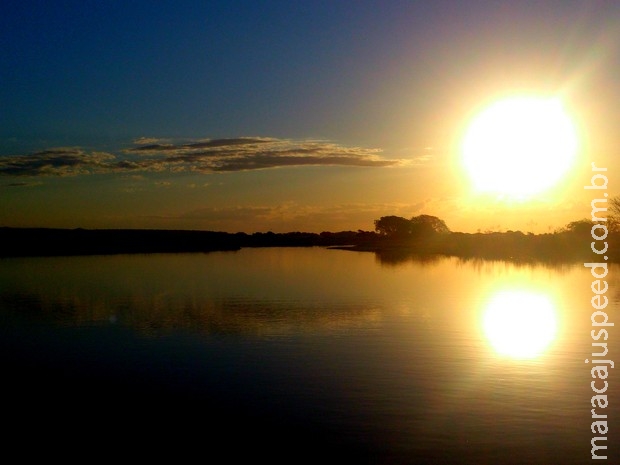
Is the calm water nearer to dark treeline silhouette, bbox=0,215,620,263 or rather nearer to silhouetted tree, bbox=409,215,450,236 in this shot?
dark treeline silhouette, bbox=0,215,620,263

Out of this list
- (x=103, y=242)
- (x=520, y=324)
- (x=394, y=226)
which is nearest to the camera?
(x=520, y=324)

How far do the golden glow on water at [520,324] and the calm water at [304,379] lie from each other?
0.11 meters

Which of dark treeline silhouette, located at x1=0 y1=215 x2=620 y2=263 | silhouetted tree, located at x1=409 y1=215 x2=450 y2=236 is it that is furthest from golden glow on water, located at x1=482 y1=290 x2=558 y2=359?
silhouetted tree, located at x1=409 y1=215 x2=450 y2=236

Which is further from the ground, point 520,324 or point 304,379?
point 520,324

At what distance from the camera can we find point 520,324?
24578 millimetres

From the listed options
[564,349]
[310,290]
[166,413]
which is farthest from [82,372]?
[310,290]

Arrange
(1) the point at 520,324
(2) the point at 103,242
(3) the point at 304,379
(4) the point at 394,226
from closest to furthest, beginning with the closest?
(3) the point at 304,379 → (1) the point at 520,324 → (2) the point at 103,242 → (4) the point at 394,226

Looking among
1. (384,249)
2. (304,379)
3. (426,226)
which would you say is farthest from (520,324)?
(426,226)

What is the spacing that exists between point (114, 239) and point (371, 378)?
363ft

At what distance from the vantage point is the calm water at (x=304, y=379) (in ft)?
38.0

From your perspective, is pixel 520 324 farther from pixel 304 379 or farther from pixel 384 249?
pixel 384 249

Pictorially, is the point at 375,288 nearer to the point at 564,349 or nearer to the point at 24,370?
the point at 564,349

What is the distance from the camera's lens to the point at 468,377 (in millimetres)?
16297

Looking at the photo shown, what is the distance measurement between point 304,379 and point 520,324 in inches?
463
